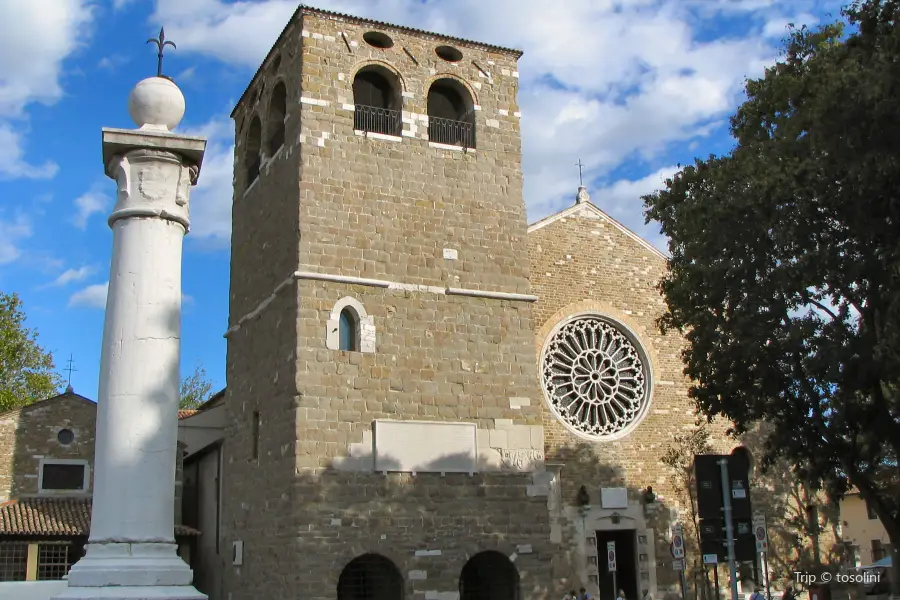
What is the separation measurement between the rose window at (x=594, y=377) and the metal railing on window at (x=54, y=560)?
38.1 ft

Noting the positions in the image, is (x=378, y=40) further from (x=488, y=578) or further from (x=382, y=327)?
(x=488, y=578)

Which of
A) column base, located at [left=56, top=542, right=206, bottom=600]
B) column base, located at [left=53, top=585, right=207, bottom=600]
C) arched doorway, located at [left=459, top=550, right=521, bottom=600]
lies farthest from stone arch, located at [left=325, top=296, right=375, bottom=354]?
column base, located at [left=53, top=585, right=207, bottom=600]

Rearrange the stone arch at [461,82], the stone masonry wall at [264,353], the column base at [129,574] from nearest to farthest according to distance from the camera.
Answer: the column base at [129,574] → the stone masonry wall at [264,353] → the stone arch at [461,82]

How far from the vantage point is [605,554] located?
69.9ft

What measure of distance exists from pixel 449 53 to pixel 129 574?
13757 mm

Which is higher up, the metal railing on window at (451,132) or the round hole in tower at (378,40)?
the round hole in tower at (378,40)

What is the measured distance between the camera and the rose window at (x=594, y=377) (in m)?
21.7

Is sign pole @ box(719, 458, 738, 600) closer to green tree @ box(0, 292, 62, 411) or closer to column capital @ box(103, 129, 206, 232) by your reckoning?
column capital @ box(103, 129, 206, 232)

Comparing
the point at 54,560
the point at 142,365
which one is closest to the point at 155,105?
the point at 142,365

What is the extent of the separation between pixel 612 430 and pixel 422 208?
22.8 ft

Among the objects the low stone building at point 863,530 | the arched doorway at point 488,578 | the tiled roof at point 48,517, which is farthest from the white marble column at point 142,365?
the low stone building at point 863,530

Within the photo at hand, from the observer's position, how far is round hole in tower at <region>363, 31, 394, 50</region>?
19.8 meters

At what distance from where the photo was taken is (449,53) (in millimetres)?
20625

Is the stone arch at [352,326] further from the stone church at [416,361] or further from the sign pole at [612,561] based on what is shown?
the sign pole at [612,561]
